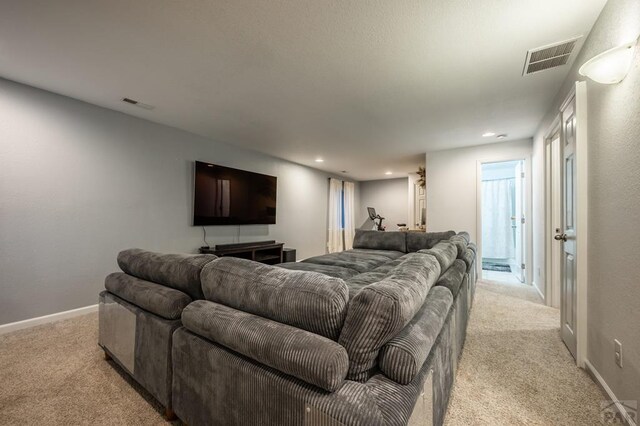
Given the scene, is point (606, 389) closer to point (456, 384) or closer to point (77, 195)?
point (456, 384)

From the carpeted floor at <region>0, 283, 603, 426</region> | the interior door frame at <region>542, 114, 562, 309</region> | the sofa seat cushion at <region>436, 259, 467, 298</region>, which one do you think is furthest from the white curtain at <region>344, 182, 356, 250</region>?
the sofa seat cushion at <region>436, 259, 467, 298</region>

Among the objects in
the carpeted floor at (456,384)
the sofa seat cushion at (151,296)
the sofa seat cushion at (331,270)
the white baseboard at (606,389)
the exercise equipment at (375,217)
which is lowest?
the carpeted floor at (456,384)

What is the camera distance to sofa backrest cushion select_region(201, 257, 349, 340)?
94cm

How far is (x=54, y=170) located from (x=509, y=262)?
8.35 meters

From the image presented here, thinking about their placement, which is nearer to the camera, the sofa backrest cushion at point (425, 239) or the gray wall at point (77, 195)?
the gray wall at point (77, 195)

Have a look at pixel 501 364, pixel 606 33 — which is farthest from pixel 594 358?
pixel 606 33

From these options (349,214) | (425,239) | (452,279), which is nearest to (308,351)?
(452,279)

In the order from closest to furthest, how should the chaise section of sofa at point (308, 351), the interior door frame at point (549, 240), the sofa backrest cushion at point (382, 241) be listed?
the chaise section of sofa at point (308, 351), the interior door frame at point (549, 240), the sofa backrest cushion at point (382, 241)

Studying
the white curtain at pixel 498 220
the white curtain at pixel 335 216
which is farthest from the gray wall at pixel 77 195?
the white curtain at pixel 498 220

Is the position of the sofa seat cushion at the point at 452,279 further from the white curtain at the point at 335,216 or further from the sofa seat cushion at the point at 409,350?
the white curtain at the point at 335,216

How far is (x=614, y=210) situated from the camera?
1478mm

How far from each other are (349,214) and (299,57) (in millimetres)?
5913

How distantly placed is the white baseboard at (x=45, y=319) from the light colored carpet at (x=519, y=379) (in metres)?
3.62

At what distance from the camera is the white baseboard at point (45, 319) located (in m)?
2.47
